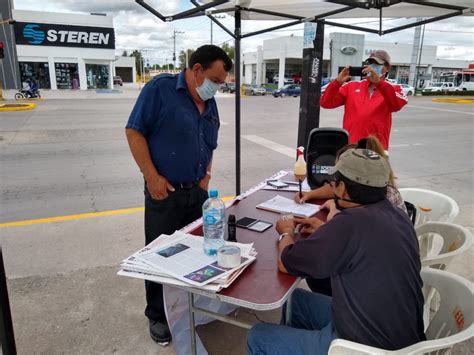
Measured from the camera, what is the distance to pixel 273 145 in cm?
971

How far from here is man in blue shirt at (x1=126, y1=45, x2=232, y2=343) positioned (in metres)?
2.44

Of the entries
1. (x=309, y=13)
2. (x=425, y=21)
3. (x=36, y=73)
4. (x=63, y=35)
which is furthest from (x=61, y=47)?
(x=425, y=21)

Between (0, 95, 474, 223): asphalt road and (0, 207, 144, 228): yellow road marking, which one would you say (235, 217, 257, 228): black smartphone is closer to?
(0, 207, 144, 228): yellow road marking

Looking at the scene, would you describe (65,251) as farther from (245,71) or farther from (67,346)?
(245,71)

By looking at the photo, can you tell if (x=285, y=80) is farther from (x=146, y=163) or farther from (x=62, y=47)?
(x=146, y=163)

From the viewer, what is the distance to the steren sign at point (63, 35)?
31109 millimetres

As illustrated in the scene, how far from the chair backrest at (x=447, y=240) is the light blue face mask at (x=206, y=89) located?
1690 mm

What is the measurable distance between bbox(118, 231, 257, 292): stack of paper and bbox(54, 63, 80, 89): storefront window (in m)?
36.5

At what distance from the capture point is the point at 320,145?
3.29 m

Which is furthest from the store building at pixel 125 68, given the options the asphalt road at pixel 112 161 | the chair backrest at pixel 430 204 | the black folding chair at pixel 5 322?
the black folding chair at pixel 5 322

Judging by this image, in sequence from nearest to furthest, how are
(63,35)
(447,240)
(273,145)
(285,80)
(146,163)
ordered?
(146,163) < (447,240) < (273,145) < (63,35) < (285,80)

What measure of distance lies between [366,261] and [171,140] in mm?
1459

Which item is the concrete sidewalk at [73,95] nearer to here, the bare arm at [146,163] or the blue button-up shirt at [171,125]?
the blue button-up shirt at [171,125]

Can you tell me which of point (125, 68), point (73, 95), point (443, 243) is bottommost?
point (73, 95)
